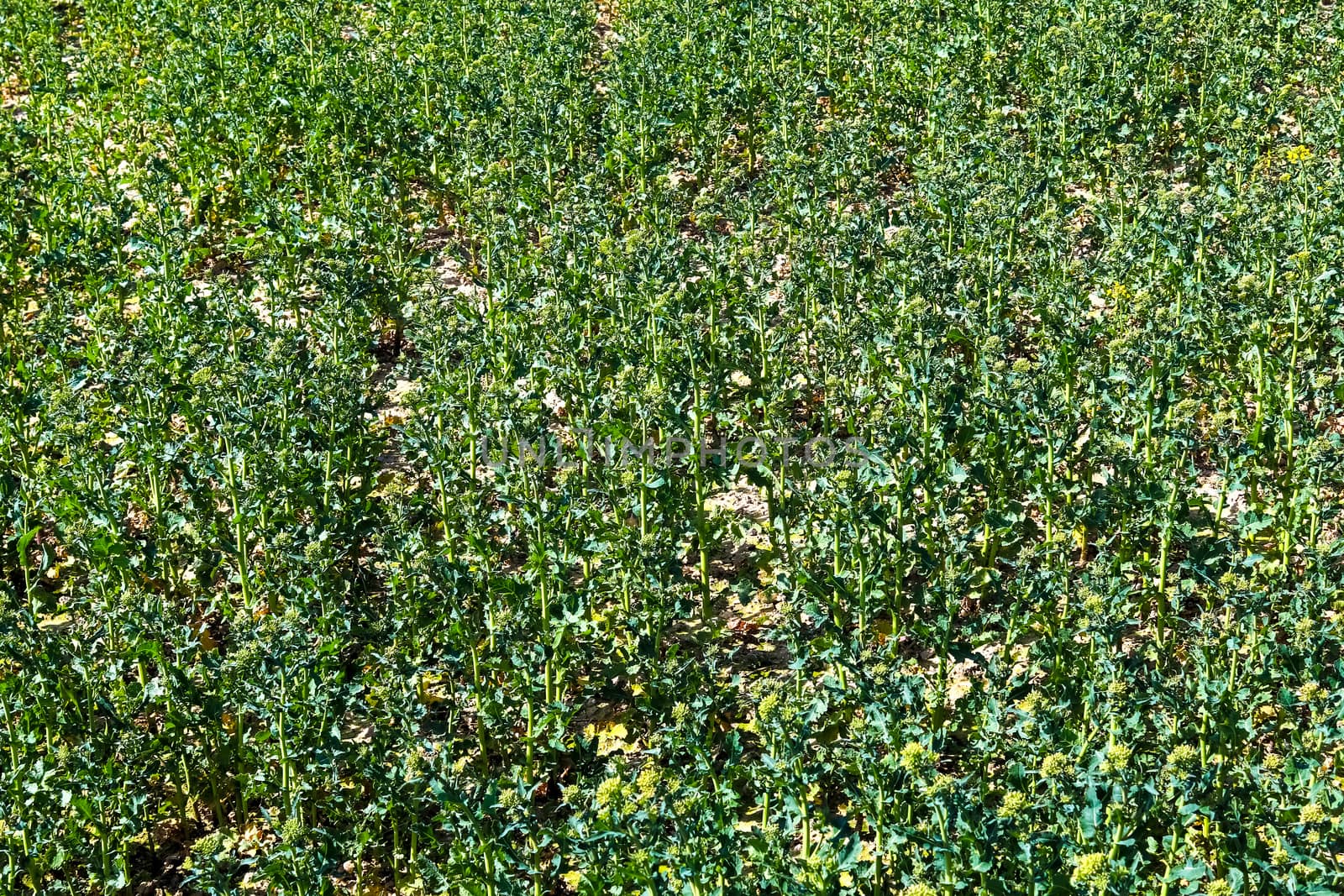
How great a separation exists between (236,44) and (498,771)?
1001cm

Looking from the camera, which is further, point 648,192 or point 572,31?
point 572,31

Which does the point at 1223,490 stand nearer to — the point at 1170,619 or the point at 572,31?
the point at 1170,619

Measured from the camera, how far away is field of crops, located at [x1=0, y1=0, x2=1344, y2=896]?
6395 millimetres

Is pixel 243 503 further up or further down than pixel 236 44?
further down

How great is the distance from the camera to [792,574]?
789 cm

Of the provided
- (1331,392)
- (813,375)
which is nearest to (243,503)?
(813,375)

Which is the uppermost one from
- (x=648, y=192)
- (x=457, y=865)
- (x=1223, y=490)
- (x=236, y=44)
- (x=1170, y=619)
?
(x=236, y=44)

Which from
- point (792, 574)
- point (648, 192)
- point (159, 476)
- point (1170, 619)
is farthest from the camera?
point (648, 192)

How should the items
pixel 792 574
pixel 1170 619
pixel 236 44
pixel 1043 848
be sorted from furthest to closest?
1. pixel 236 44
2. pixel 792 574
3. pixel 1170 619
4. pixel 1043 848

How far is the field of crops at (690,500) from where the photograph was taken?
6.39 meters

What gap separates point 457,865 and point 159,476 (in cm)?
362

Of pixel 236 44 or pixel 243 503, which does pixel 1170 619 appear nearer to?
pixel 243 503

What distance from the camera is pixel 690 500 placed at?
8.78m

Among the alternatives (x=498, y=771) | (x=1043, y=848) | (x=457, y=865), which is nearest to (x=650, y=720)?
(x=498, y=771)
